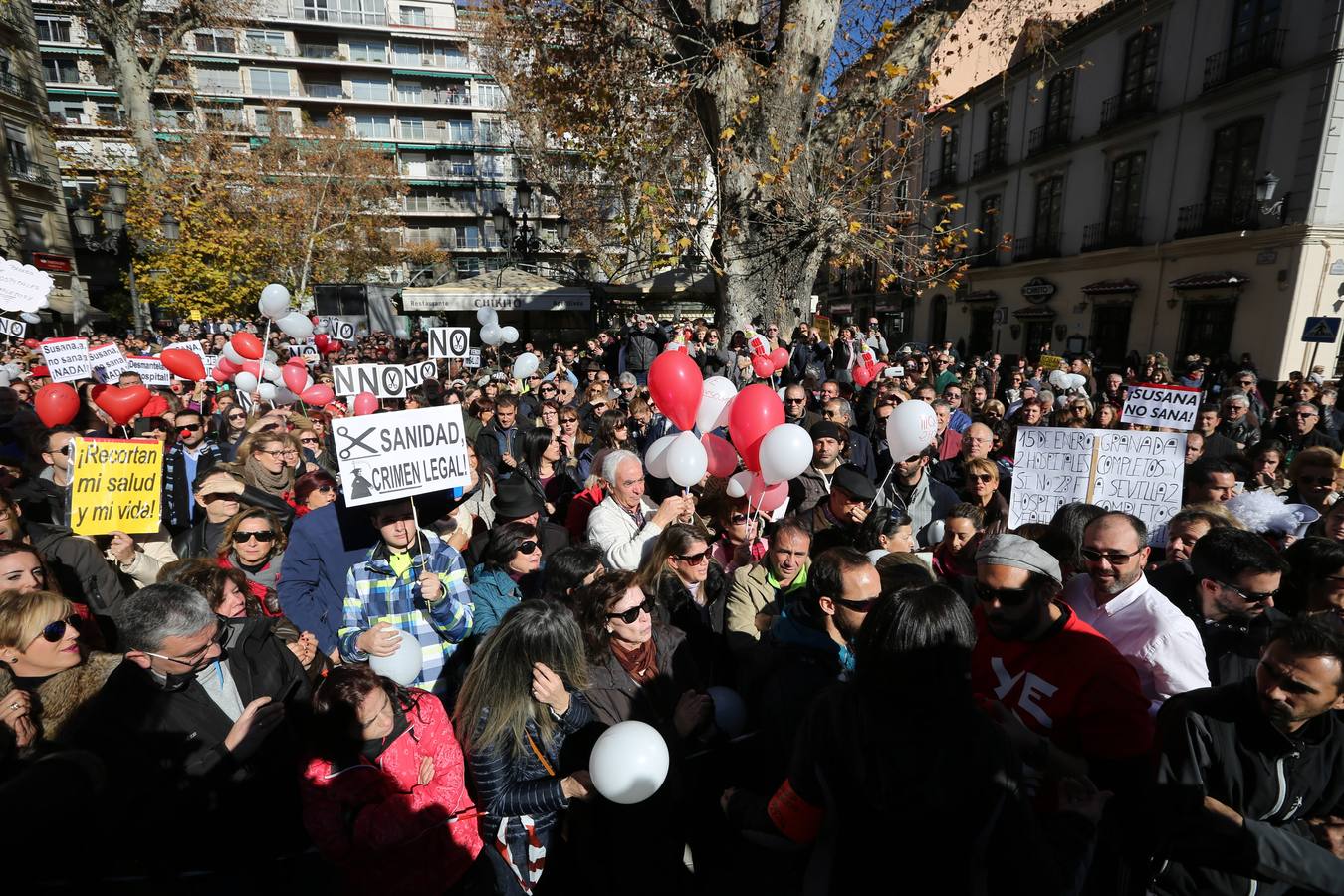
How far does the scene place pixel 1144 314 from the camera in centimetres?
1986

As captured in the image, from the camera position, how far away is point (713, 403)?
4.54 metres

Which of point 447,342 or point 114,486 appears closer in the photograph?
point 114,486

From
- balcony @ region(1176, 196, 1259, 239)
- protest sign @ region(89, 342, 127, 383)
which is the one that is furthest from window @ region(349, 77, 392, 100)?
balcony @ region(1176, 196, 1259, 239)

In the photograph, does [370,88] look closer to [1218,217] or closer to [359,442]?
[1218,217]

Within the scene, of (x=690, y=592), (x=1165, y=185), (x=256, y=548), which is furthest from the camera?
(x=1165, y=185)

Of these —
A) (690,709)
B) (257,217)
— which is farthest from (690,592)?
(257,217)

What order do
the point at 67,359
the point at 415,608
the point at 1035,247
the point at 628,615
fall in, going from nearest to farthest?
the point at 628,615 → the point at 415,608 → the point at 67,359 → the point at 1035,247

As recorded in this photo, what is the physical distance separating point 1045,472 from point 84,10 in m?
25.8

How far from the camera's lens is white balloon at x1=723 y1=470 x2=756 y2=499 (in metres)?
4.14

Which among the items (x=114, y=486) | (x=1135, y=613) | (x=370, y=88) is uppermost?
(x=370, y=88)

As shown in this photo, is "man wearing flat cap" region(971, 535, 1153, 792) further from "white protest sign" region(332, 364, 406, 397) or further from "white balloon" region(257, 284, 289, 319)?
"white balloon" region(257, 284, 289, 319)

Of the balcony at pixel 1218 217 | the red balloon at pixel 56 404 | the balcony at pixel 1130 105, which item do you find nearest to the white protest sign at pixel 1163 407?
the red balloon at pixel 56 404

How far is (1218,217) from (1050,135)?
25.7ft

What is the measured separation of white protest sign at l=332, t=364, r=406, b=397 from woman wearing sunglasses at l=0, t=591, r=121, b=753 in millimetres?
3305
